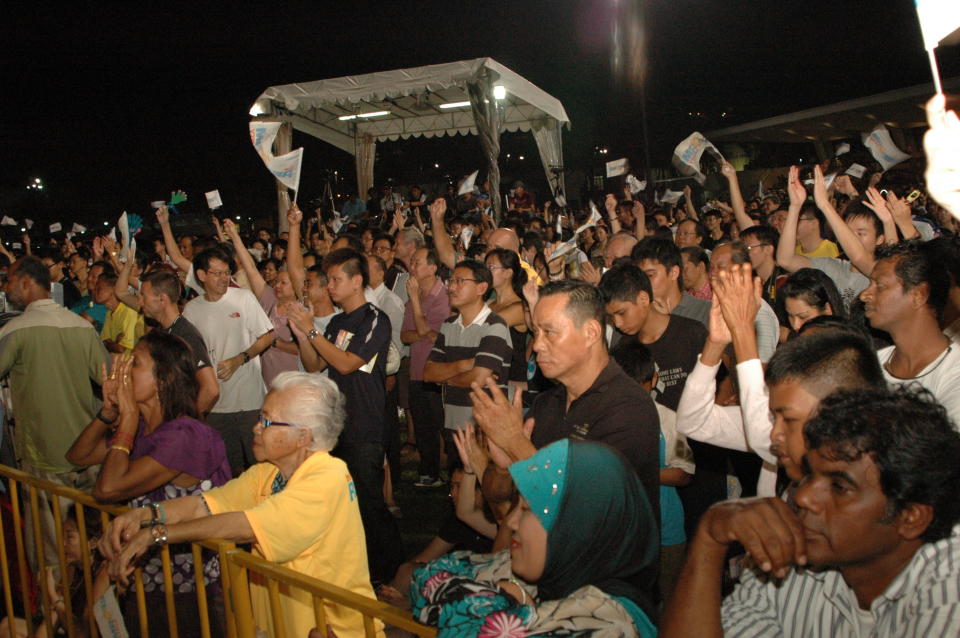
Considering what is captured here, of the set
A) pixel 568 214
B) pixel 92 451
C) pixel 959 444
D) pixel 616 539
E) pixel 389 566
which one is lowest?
pixel 389 566

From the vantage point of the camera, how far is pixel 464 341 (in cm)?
543

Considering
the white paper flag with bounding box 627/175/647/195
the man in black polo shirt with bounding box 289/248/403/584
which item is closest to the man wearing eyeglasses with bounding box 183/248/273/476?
the man in black polo shirt with bounding box 289/248/403/584

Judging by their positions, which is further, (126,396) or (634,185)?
(634,185)

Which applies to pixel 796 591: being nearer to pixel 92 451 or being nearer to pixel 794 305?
pixel 794 305

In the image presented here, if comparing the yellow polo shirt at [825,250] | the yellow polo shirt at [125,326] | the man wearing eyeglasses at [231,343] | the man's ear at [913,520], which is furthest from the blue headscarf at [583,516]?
the yellow polo shirt at [125,326]

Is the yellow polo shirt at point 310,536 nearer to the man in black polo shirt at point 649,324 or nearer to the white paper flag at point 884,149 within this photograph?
the man in black polo shirt at point 649,324

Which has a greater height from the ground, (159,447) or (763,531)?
(159,447)

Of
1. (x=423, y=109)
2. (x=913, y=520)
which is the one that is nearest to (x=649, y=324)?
(x=913, y=520)

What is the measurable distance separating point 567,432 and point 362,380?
2.43 meters

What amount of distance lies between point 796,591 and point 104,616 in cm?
287

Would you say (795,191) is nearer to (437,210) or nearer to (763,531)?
(437,210)

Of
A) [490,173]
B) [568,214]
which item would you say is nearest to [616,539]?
[490,173]

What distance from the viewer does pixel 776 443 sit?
100.0 inches

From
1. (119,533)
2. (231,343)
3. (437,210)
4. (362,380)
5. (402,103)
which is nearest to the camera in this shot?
(119,533)
